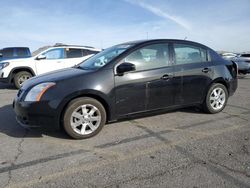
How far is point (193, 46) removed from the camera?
523cm

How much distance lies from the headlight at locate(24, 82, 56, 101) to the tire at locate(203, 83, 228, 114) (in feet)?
10.8

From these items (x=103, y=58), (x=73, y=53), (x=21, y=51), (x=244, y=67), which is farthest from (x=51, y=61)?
(x=244, y=67)

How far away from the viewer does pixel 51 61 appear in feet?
34.0

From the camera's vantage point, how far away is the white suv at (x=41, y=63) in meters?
9.59

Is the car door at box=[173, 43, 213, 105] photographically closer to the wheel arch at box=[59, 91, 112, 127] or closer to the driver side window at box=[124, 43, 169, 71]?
the driver side window at box=[124, 43, 169, 71]

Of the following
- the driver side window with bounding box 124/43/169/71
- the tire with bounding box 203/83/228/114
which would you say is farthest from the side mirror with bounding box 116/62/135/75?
the tire with bounding box 203/83/228/114

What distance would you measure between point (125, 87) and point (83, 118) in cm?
90

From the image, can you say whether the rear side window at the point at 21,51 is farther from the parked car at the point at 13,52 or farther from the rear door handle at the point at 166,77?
the rear door handle at the point at 166,77

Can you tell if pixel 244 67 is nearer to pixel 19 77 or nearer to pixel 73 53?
pixel 73 53

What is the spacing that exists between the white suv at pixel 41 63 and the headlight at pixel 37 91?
598 centimetres

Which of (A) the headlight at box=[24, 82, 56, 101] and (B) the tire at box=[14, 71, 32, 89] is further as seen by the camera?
(B) the tire at box=[14, 71, 32, 89]

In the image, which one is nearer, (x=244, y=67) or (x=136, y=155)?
(x=136, y=155)

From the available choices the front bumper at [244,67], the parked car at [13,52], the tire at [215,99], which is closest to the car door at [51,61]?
the parked car at [13,52]

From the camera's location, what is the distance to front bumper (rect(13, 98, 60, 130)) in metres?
3.82
